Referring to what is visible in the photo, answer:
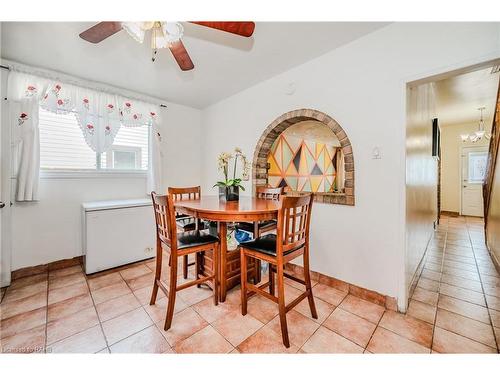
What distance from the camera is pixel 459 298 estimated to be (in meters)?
1.94

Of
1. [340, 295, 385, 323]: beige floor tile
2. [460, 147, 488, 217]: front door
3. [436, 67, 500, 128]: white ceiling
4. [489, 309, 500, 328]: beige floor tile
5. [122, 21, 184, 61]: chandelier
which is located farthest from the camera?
[460, 147, 488, 217]: front door

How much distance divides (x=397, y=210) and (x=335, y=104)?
1.15m

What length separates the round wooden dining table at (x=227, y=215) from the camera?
1.52 meters

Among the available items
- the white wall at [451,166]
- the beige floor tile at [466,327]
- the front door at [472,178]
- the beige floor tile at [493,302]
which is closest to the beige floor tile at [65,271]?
the beige floor tile at [466,327]

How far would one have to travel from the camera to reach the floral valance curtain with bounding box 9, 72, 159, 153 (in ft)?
7.38

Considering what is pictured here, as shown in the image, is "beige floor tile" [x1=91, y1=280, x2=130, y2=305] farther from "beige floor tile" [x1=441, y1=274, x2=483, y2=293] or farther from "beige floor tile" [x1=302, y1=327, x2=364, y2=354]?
"beige floor tile" [x1=441, y1=274, x2=483, y2=293]

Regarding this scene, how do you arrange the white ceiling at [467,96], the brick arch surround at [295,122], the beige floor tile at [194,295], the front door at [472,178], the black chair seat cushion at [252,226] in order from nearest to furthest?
the beige floor tile at [194,295]
the brick arch surround at [295,122]
the black chair seat cushion at [252,226]
the white ceiling at [467,96]
the front door at [472,178]

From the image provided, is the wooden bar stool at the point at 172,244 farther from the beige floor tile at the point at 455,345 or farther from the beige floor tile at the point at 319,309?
the beige floor tile at the point at 455,345

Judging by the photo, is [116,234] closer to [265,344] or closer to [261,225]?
[261,225]

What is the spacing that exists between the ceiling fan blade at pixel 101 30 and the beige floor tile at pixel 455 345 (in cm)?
290

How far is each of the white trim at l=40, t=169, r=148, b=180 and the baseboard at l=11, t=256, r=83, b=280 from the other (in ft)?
3.39

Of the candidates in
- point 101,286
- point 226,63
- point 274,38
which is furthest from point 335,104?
point 101,286

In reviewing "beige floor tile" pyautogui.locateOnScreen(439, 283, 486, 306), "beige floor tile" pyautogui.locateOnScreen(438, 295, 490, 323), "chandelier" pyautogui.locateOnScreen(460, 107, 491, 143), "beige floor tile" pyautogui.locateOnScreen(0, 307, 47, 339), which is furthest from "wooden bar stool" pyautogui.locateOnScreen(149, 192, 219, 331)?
"chandelier" pyautogui.locateOnScreen(460, 107, 491, 143)

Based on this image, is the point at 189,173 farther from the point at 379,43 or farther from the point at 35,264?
the point at 379,43
